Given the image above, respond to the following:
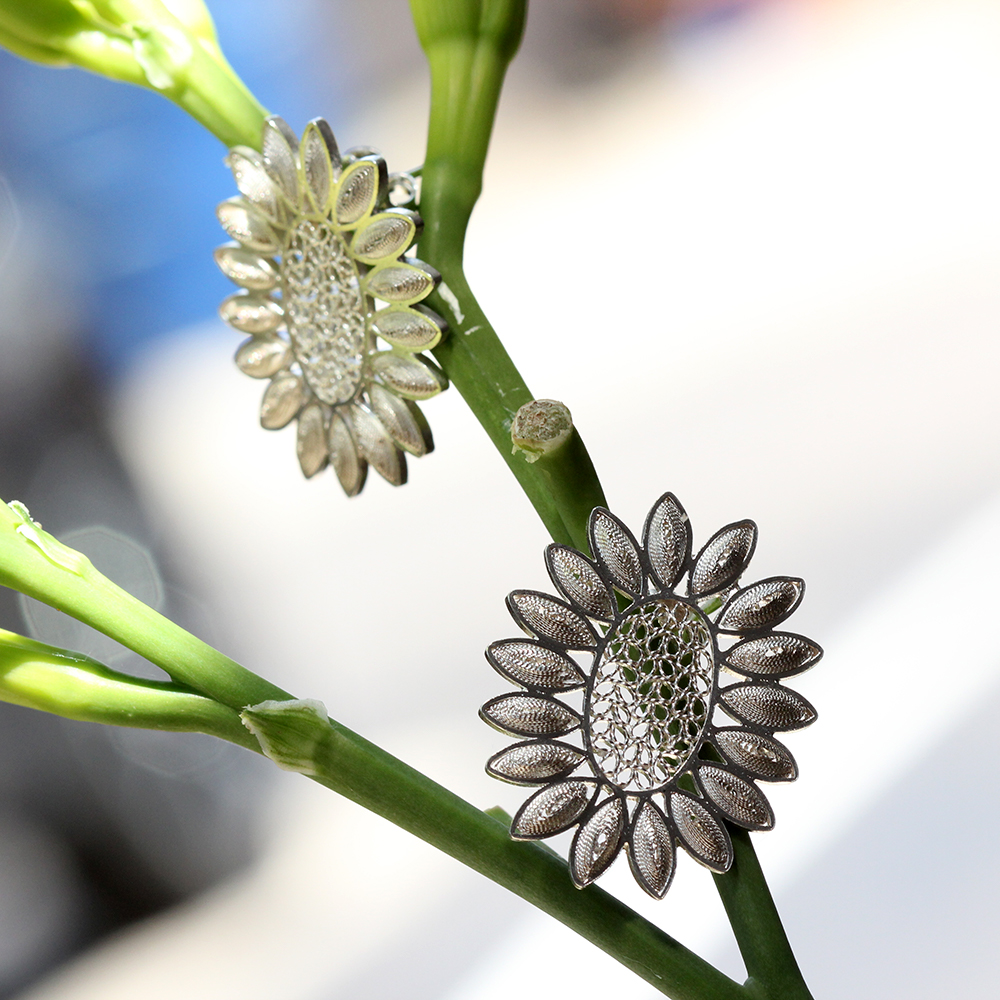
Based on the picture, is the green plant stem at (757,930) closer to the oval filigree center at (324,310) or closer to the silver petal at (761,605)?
the silver petal at (761,605)

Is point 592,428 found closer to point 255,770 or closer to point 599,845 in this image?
point 255,770

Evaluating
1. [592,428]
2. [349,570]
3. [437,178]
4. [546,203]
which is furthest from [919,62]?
[437,178]

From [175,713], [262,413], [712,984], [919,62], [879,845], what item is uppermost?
[919,62]

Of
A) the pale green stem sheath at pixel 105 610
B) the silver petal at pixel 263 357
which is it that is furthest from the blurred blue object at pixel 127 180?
the pale green stem sheath at pixel 105 610

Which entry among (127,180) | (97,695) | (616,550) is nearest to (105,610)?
(97,695)

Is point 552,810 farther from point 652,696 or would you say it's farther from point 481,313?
point 481,313

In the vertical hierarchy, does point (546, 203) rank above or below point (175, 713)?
above

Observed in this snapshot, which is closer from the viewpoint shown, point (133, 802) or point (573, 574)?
point (573, 574)
